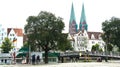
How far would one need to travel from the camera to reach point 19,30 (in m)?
160

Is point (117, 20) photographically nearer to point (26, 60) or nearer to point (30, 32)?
point (30, 32)

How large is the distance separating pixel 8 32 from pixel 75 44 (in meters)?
49.2

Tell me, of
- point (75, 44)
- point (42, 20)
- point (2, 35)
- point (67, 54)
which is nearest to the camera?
point (42, 20)

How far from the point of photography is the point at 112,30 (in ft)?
258

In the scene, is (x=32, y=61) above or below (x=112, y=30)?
below

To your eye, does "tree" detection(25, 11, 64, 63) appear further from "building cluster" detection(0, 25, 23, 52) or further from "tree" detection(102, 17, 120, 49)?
"building cluster" detection(0, 25, 23, 52)

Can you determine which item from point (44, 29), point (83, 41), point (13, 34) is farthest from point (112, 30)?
point (83, 41)

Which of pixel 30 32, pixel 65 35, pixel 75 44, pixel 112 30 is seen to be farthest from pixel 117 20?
pixel 75 44

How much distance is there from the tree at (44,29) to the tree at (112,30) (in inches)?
714

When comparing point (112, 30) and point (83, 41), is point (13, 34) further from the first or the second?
point (112, 30)

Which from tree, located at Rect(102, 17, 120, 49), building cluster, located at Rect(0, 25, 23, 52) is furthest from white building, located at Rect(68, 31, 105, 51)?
tree, located at Rect(102, 17, 120, 49)

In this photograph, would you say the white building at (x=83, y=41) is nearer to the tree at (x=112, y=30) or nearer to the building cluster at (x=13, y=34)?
the building cluster at (x=13, y=34)

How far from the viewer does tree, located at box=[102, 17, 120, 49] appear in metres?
77.8

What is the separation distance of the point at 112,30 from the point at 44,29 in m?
21.7
